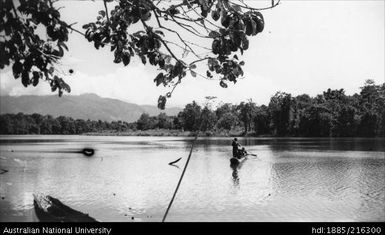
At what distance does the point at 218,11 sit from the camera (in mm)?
4250

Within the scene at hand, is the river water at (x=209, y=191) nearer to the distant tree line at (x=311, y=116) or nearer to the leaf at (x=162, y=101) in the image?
the leaf at (x=162, y=101)

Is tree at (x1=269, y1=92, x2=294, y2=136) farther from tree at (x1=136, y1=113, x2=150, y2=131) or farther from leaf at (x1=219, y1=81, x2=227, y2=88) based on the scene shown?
leaf at (x1=219, y1=81, x2=227, y2=88)

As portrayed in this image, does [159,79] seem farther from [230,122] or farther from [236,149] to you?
[230,122]

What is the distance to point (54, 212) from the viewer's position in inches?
465

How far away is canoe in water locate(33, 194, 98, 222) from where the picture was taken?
10.9 m

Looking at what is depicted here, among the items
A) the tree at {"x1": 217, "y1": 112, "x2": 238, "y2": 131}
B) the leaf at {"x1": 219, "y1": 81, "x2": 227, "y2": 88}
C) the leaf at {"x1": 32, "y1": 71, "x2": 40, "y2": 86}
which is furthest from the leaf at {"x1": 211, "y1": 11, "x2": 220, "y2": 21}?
the tree at {"x1": 217, "y1": 112, "x2": 238, "y2": 131}

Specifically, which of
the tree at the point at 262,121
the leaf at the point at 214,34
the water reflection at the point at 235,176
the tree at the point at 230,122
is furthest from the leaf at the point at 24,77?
the tree at the point at 230,122

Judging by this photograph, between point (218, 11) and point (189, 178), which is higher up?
point (218, 11)

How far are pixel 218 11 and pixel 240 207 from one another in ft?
46.5

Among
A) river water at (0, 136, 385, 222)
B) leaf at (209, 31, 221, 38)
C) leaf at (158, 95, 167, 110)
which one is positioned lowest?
river water at (0, 136, 385, 222)

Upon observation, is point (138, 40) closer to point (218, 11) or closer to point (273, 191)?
point (218, 11)

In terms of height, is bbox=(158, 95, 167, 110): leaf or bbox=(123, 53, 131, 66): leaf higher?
bbox=(123, 53, 131, 66): leaf

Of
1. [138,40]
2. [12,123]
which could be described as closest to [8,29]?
[138,40]

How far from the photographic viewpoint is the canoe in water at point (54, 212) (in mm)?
10929
